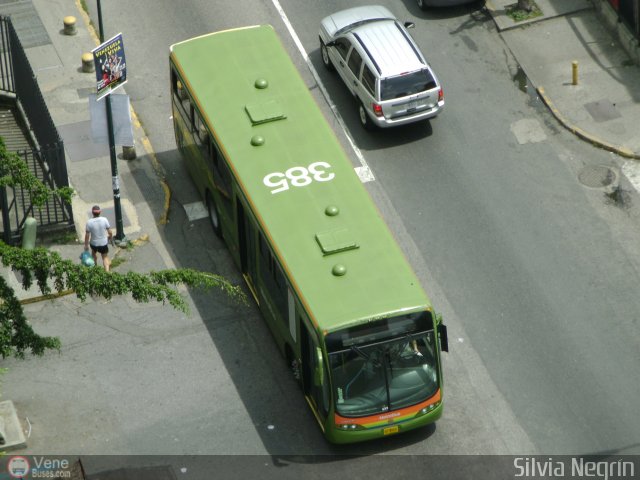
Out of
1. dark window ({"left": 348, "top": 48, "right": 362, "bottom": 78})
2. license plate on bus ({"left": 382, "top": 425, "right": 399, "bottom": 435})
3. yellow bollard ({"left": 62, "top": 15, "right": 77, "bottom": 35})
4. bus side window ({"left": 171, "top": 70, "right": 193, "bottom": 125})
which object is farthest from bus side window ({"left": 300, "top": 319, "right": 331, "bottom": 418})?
yellow bollard ({"left": 62, "top": 15, "right": 77, "bottom": 35})

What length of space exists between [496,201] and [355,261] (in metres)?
6.60

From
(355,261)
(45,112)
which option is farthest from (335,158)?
(45,112)

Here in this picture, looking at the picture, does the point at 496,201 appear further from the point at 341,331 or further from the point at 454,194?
the point at 341,331

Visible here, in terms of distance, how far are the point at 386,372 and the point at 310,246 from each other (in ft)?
8.55

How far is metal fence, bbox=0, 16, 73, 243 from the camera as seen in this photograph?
90.4 feet

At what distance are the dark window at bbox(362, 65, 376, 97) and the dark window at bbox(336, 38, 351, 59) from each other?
987 millimetres

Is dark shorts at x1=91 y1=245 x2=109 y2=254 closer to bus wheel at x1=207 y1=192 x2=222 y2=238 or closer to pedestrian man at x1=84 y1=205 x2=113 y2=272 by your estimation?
pedestrian man at x1=84 y1=205 x2=113 y2=272

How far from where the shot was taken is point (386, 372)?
23.1m

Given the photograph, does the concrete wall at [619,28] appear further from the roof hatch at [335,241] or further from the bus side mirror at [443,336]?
the roof hatch at [335,241]

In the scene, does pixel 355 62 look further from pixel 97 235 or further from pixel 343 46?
pixel 97 235

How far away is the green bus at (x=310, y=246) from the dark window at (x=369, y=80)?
2.81 m

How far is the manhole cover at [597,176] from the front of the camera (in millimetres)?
29656

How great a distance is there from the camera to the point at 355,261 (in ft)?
76.9

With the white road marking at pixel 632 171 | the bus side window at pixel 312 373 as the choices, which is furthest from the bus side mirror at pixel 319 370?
the white road marking at pixel 632 171
